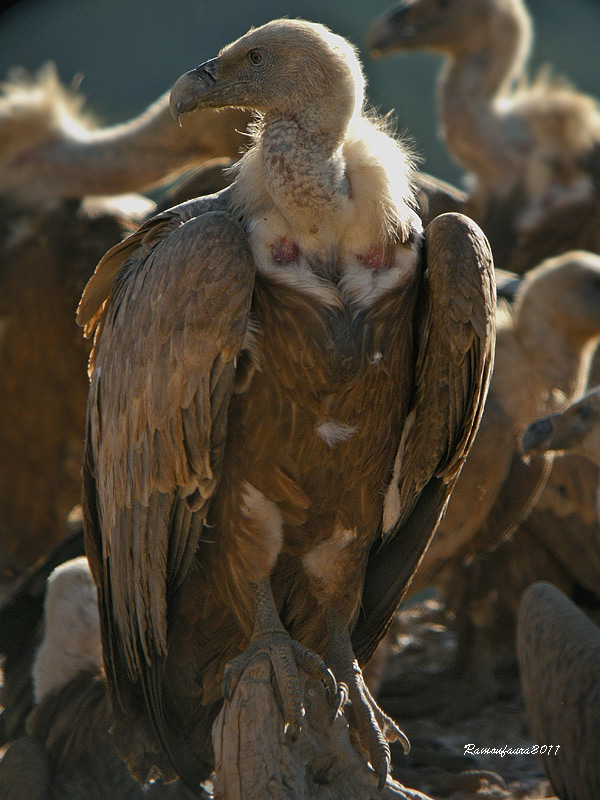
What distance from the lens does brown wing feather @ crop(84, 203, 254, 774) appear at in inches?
110

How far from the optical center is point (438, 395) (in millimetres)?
3070

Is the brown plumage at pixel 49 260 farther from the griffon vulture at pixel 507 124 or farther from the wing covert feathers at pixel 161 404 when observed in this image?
the wing covert feathers at pixel 161 404

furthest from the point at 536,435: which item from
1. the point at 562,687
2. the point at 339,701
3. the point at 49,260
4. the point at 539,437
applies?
the point at 49,260

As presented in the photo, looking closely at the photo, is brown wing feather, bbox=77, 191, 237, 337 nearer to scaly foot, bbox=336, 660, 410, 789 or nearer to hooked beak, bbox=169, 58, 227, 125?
hooked beak, bbox=169, 58, 227, 125

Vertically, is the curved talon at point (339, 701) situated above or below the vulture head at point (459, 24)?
above

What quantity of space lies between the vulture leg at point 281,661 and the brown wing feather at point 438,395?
409 millimetres

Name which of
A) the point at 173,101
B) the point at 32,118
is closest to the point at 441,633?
the point at 32,118

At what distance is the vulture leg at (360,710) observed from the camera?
9.85 feet

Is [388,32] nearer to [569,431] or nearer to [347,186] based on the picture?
[569,431]

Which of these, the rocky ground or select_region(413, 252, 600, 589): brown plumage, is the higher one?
select_region(413, 252, 600, 589): brown plumage

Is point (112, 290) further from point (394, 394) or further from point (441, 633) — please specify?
point (441, 633)

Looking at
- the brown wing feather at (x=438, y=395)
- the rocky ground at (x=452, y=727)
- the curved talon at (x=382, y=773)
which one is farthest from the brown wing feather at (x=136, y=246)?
the rocky ground at (x=452, y=727)

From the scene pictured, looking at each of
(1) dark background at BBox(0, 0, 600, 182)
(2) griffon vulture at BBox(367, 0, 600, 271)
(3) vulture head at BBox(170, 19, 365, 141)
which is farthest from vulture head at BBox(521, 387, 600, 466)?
(2) griffon vulture at BBox(367, 0, 600, 271)

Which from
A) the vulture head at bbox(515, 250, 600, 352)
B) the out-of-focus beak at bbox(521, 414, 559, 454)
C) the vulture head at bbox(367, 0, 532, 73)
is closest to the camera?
the out-of-focus beak at bbox(521, 414, 559, 454)
